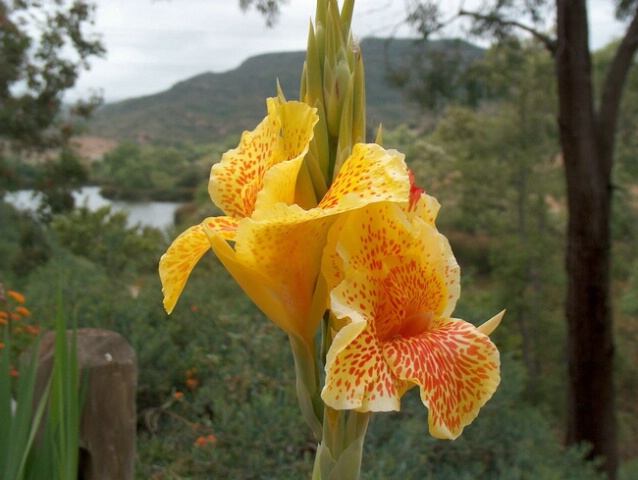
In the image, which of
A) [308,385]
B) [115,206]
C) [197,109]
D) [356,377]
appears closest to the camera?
[356,377]

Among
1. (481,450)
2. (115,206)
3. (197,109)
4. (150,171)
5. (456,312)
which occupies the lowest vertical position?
(481,450)

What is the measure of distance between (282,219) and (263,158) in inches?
7.5

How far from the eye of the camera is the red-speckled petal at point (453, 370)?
629 millimetres

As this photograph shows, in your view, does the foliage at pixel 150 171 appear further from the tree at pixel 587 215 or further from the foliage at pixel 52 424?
the foliage at pixel 52 424

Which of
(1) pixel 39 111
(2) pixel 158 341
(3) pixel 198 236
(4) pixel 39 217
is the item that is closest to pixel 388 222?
(3) pixel 198 236

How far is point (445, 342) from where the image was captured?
2.16 feet

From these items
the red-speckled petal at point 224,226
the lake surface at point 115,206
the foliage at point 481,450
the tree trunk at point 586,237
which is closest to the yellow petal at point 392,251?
the red-speckled petal at point 224,226

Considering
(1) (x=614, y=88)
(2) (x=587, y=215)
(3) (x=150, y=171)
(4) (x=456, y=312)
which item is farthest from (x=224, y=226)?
(3) (x=150, y=171)

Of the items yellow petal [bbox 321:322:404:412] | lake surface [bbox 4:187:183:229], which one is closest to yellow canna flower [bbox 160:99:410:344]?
yellow petal [bbox 321:322:404:412]

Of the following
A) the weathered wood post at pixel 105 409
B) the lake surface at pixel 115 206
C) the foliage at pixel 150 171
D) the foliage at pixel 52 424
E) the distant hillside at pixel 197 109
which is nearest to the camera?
the foliage at pixel 52 424

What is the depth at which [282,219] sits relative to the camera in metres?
0.62

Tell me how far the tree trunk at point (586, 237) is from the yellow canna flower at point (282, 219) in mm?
4597

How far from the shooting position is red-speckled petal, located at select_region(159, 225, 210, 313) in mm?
769

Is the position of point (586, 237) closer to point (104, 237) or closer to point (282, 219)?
point (282, 219)
